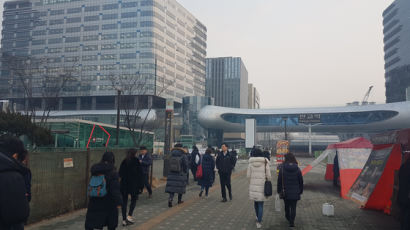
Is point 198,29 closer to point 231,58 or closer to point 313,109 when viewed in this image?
point 313,109

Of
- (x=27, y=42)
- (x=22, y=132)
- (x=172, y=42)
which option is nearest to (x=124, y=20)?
(x=172, y=42)

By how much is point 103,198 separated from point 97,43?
277 ft

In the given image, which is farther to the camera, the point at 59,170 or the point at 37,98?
the point at 37,98

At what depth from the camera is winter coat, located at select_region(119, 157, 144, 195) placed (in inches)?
263

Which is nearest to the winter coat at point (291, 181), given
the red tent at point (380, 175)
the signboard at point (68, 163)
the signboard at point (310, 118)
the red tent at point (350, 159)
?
the red tent at point (380, 175)

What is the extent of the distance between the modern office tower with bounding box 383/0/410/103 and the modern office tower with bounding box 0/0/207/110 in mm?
76395

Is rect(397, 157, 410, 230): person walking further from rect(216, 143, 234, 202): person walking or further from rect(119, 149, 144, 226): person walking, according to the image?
rect(216, 143, 234, 202): person walking

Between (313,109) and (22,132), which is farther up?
(313,109)

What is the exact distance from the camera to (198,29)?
105 metres

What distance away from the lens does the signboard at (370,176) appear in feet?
25.9

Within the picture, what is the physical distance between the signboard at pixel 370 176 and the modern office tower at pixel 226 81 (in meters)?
172

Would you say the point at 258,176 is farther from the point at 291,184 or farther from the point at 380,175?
the point at 380,175

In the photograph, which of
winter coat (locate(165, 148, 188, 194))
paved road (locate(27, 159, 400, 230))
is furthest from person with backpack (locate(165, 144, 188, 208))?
paved road (locate(27, 159, 400, 230))

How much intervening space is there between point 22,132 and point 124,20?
67390 millimetres
